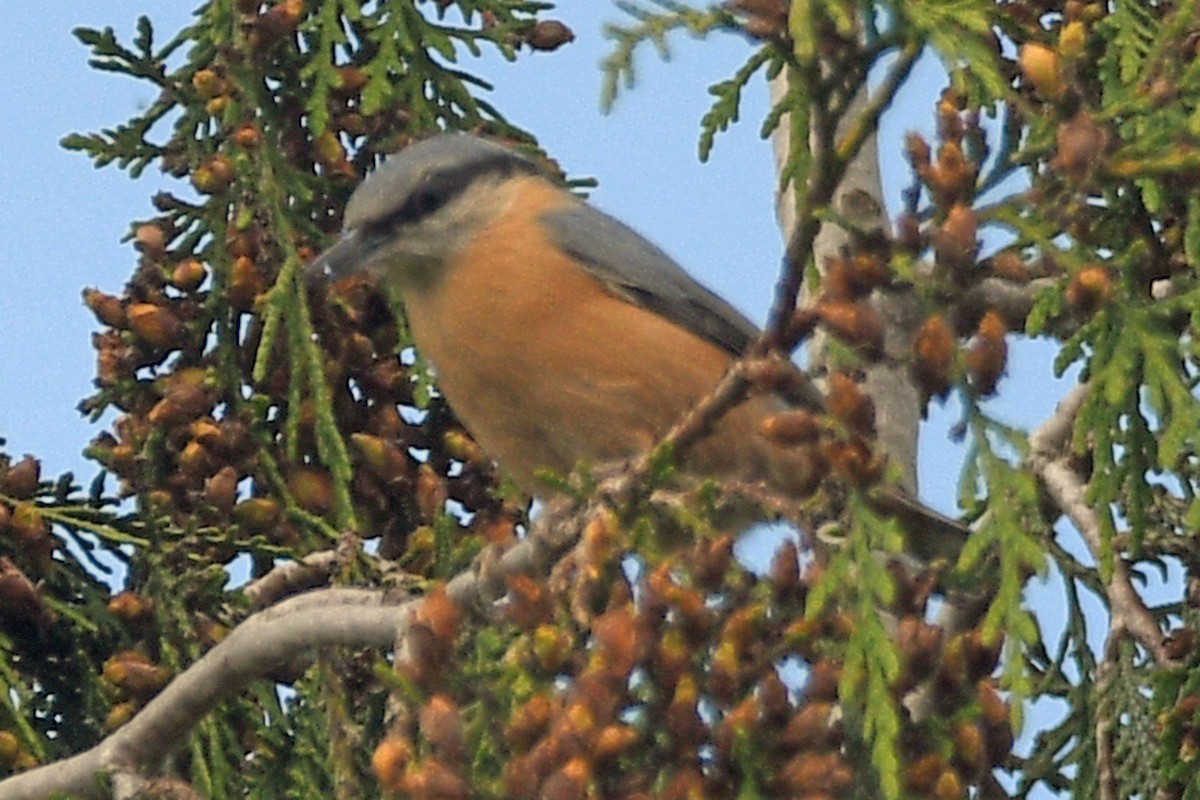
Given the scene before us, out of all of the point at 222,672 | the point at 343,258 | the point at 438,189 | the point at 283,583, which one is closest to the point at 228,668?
the point at 222,672

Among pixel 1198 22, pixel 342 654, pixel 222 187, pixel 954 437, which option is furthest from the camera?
pixel 222 187

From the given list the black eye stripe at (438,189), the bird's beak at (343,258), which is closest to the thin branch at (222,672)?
the bird's beak at (343,258)

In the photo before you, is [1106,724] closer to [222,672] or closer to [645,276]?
[222,672]

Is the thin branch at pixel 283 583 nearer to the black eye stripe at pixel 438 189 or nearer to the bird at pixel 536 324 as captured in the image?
the bird at pixel 536 324

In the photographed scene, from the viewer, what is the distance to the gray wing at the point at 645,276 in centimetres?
398

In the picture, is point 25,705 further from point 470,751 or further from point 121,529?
point 470,751

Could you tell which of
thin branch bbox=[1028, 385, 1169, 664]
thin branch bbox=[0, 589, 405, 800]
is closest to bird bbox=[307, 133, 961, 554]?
thin branch bbox=[1028, 385, 1169, 664]

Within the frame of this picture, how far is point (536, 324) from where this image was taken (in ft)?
12.4

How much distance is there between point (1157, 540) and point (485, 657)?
110 cm

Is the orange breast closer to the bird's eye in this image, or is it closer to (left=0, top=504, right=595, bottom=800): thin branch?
the bird's eye

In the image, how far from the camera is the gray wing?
13.1 ft

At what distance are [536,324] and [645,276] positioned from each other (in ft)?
1.06

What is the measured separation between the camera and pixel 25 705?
10.6ft

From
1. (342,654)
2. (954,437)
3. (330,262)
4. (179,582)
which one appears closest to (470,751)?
(954,437)
